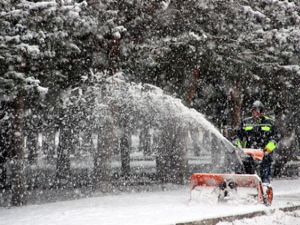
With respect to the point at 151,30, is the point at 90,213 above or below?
below

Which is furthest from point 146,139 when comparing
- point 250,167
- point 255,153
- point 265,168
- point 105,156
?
point 255,153

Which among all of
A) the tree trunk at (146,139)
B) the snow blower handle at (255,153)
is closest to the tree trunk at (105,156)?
the snow blower handle at (255,153)

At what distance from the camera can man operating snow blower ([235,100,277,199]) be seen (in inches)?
384

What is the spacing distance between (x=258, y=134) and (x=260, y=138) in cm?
10

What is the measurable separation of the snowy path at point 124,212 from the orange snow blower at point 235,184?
259 millimetres

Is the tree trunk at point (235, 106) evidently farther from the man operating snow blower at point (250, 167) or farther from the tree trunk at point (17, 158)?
the tree trunk at point (17, 158)

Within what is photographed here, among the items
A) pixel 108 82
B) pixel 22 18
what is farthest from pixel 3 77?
pixel 108 82

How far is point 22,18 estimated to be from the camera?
10.4m

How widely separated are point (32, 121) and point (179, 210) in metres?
9.72

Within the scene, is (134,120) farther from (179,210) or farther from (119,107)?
(179,210)

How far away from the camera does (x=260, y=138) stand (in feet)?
33.2

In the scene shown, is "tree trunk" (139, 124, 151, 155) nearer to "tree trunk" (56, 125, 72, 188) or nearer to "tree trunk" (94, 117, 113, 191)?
"tree trunk" (56, 125, 72, 188)

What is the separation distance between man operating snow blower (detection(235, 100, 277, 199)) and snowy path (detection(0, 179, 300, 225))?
2.63ft

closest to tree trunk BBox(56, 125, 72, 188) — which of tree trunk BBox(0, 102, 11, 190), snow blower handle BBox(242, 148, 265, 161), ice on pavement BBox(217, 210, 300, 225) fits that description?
tree trunk BBox(0, 102, 11, 190)
